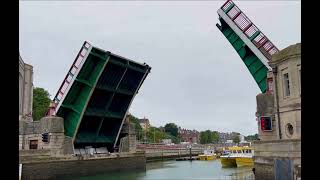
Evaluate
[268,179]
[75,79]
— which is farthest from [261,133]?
[75,79]

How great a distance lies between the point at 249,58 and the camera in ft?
80.8

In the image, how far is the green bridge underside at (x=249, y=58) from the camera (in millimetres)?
24050

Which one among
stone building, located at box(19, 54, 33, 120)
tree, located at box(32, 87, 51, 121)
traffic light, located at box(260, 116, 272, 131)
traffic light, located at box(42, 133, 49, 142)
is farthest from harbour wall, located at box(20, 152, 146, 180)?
tree, located at box(32, 87, 51, 121)

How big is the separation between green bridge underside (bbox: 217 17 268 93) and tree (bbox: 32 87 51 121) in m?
31.7

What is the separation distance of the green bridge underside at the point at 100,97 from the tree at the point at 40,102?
813 inches

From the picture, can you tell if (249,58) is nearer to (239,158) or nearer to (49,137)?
(49,137)

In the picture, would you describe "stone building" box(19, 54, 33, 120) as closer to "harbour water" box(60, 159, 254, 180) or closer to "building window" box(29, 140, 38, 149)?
"building window" box(29, 140, 38, 149)

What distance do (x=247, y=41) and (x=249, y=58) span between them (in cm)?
150

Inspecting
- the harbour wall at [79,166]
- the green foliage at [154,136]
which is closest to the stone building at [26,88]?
the harbour wall at [79,166]

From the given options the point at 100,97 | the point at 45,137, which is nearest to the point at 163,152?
the point at 100,97

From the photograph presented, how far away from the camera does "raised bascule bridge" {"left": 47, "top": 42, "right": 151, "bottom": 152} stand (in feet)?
83.3
